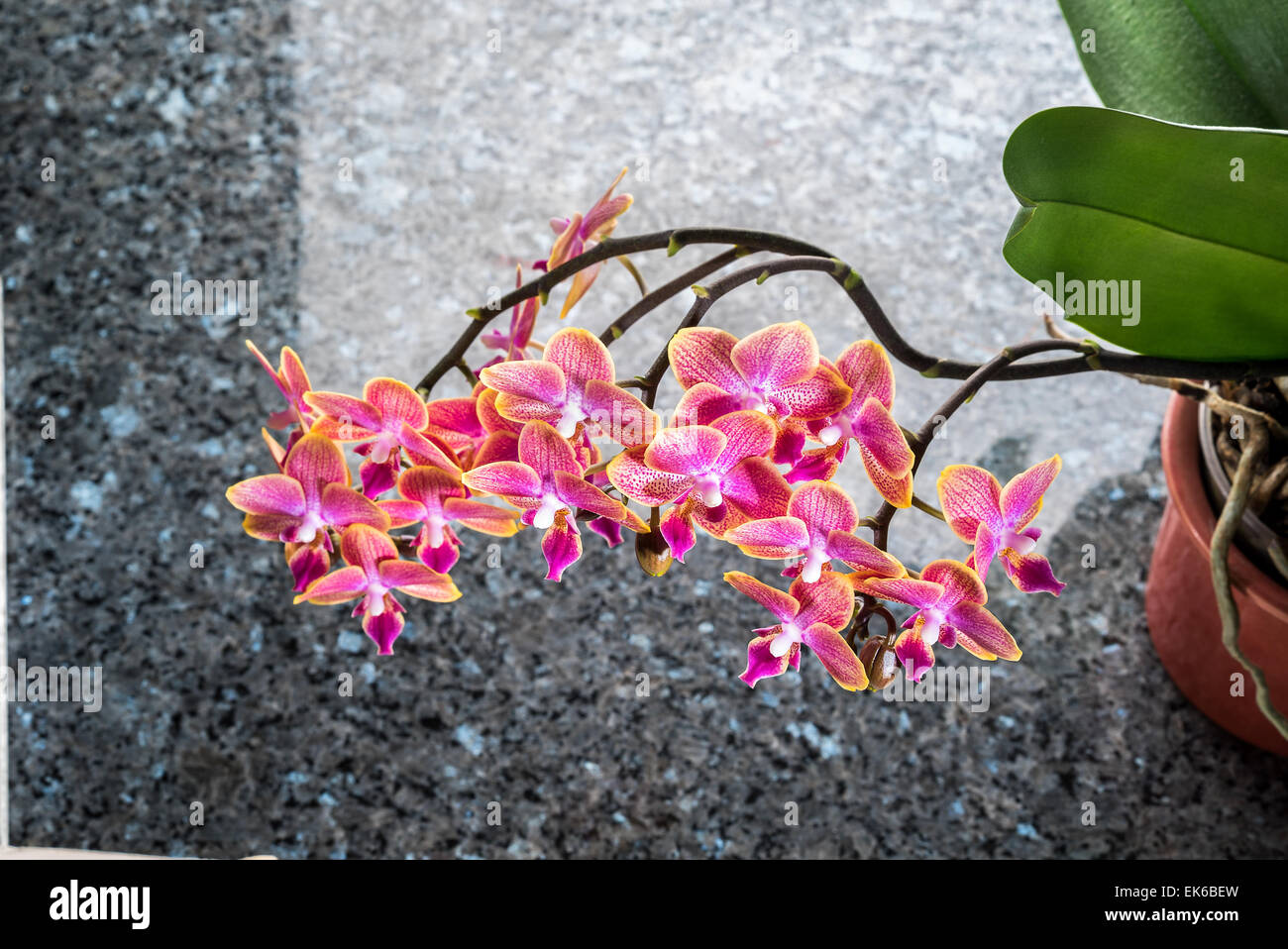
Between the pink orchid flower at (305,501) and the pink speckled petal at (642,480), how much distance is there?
91mm

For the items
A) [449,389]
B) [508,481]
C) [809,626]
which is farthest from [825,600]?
[449,389]

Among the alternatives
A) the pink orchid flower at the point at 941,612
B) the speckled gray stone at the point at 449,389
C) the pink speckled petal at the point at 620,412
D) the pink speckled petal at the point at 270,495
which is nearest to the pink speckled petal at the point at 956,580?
the pink orchid flower at the point at 941,612

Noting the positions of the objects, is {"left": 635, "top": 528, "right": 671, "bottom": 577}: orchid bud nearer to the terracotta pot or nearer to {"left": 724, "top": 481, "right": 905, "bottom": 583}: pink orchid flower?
{"left": 724, "top": 481, "right": 905, "bottom": 583}: pink orchid flower

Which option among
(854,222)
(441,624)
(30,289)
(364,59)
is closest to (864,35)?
(854,222)

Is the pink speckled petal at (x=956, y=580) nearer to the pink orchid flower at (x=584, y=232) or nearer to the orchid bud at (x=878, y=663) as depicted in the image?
the orchid bud at (x=878, y=663)

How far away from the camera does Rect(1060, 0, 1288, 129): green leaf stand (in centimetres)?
49

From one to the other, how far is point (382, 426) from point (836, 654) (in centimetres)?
18

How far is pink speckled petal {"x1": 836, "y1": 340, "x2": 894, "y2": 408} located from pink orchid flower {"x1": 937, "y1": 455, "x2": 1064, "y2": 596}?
3 centimetres

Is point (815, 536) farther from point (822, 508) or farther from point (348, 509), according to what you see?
point (348, 509)

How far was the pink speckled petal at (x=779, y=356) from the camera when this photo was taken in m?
0.34

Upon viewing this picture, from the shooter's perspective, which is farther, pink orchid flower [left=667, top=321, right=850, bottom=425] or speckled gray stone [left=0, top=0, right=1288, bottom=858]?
speckled gray stone [left=0, top=0, right=1288, bottom=858]

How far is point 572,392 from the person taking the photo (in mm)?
356

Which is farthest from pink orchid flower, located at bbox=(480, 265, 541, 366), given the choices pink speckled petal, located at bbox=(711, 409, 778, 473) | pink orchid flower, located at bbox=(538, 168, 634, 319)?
pink speckled petal, located at bbox=(711, 409, 778, 473)

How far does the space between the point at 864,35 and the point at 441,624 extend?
0.62 m
